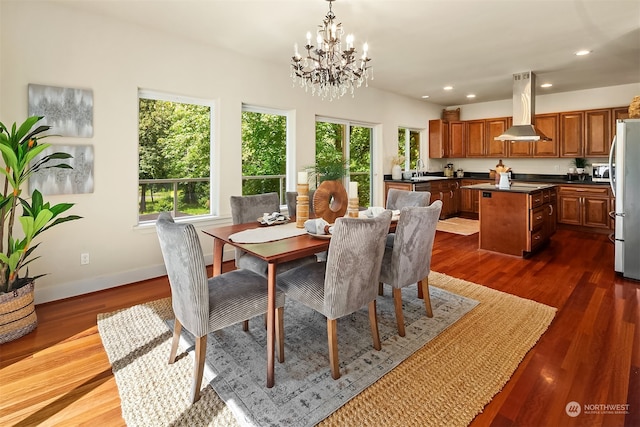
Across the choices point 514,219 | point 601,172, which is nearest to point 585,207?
point 601,172

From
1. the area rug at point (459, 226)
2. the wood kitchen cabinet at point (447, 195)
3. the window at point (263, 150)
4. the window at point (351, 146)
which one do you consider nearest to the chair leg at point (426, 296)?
the window at point (263, 150)

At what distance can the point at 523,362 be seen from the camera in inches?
82.6

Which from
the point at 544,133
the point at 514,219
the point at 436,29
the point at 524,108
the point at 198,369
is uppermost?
the point at 436,29

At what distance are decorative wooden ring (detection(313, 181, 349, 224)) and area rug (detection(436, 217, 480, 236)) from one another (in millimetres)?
3762

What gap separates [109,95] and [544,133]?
6.96 m

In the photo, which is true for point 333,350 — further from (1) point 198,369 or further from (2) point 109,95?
(2) point 109,95

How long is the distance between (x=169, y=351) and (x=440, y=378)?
1677 millimetres

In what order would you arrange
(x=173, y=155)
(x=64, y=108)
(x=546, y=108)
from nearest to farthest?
(x=64, y=108) < (x=173, y=155) < (x=546, y=108)

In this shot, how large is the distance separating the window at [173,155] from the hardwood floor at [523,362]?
2.93 ft

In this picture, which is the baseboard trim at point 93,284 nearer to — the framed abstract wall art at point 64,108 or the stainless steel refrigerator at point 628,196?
the framed abstract wall art at point 64,108

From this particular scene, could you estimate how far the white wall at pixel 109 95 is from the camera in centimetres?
281

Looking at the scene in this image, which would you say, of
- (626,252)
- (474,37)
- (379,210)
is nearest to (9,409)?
(379,210)

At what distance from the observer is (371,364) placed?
2.06 m
